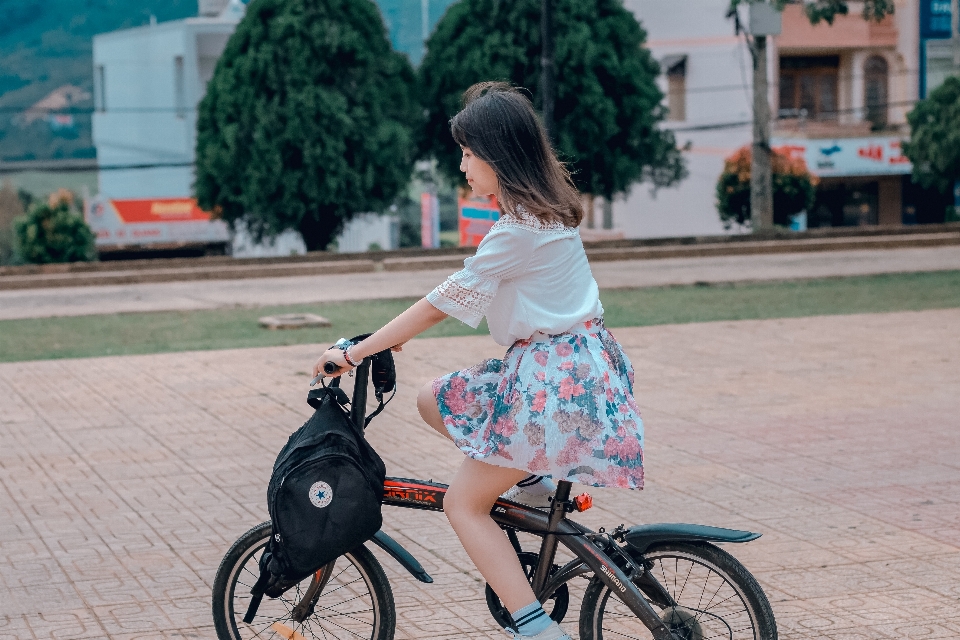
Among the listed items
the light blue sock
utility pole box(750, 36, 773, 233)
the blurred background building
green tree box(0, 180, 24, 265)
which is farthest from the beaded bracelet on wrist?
green tree box(0, 180, 24, 265)

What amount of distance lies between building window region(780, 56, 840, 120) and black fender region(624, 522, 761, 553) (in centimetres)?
4589

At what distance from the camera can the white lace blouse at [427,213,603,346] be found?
3619 mm

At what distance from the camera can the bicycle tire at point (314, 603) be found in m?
4.00

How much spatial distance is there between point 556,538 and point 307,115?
29129 millimetres

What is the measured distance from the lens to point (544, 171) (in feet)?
12.1

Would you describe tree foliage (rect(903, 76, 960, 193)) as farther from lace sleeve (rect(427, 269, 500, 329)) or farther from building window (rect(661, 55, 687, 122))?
lace sleeve (rect(427, 269, 500, 329))

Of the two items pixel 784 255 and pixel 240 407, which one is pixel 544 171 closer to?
pixel 240 407

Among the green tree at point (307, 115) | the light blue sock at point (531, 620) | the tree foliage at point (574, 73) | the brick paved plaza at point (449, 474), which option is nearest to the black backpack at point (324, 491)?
the light blue sock at point (531, 620)

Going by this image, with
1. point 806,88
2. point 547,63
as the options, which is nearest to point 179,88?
point 806,88

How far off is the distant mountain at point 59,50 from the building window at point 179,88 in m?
35.6

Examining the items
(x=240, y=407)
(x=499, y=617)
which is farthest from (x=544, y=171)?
(x=240, y=407)

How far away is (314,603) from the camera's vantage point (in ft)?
13.3

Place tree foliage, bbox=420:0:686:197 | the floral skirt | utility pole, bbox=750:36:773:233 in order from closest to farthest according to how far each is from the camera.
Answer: the floral skirt
tree foliage, bbox=420:0:686:197
utility pole, bbox=750:36:773:233

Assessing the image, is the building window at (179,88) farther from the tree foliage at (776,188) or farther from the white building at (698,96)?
the tree foliage at (776,188)
